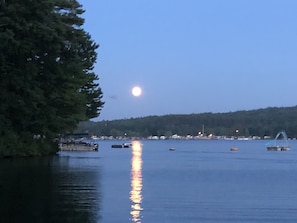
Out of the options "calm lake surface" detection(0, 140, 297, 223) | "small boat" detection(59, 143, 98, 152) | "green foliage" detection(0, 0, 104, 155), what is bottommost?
"calm lake surface" detection(0, 140, 297, 223)

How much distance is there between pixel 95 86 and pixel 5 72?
3699 centimetres

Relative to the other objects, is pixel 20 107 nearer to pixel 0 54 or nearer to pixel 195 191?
pixel 0 54

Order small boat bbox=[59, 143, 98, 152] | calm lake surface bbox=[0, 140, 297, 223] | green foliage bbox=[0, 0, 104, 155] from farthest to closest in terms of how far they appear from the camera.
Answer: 1. small boat bbox=[59, 143, 98, 152]
2. green foliage bbox=[0, 0, 104, 155]
3. calm lake surface bbox=[0, 140, 297, 223]

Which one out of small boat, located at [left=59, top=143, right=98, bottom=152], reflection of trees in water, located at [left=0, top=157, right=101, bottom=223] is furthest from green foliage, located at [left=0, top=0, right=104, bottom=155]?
small boat, located at [left=59, top=143, right=98, bottom=152]

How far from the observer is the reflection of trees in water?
1820 centimetres

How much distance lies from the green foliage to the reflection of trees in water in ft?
41.2

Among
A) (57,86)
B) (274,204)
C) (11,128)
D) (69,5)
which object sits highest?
(69,5)

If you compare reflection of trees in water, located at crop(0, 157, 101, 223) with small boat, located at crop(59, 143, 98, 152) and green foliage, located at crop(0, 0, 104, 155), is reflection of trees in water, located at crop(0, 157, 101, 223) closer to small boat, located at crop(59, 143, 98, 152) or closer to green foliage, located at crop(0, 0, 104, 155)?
green foliage, located at crop(0, 0, 104, 155)

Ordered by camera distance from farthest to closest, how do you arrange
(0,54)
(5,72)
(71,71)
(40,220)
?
(71,71)
(5,72)
(0,54)
(40,220)

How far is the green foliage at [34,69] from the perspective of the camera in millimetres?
43562

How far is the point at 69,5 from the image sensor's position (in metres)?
69.1

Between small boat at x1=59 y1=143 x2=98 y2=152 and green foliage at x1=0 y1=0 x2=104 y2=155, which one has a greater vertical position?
green foliage at x1=0 y1=0 x2=104 y2=155

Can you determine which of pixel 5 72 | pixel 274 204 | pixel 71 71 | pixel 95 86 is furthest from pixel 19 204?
pixel 95 86

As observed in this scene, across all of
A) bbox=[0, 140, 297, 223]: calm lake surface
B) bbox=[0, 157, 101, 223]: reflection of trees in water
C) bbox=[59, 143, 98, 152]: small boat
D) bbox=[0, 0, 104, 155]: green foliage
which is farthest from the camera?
bbox=[59, 143, 98, 152]: small boat
